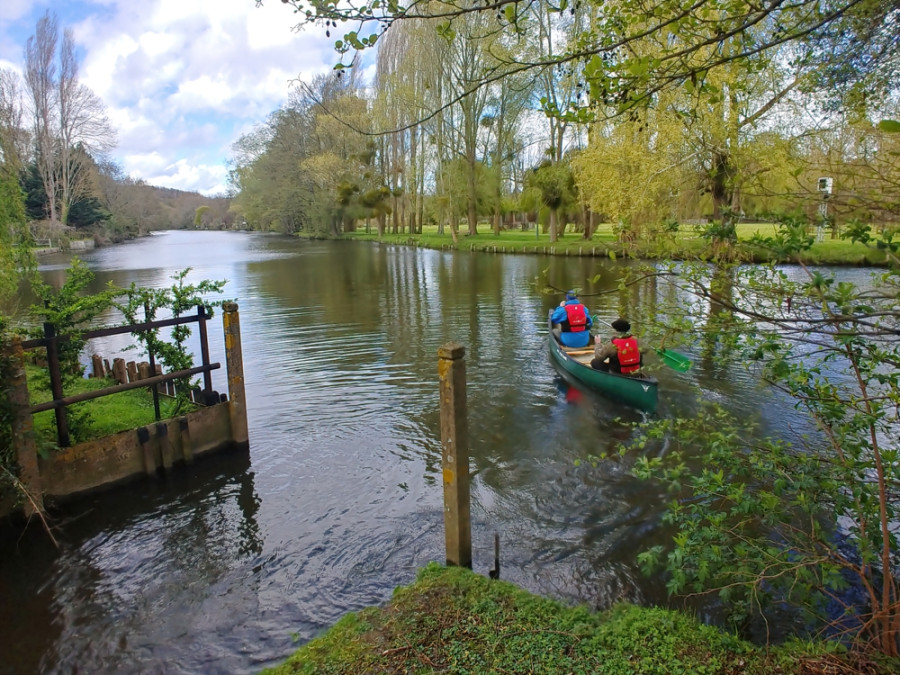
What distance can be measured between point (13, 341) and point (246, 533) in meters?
3.08

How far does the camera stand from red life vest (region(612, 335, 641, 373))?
33.2 feet

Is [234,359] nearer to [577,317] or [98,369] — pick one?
[98,369]

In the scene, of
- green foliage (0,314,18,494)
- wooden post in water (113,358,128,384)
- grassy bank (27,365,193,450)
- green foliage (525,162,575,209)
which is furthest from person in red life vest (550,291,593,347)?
green foliage (525,162,575,209)

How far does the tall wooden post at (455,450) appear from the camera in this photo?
5027 millimetres

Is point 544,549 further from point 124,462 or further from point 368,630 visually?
point 124,462

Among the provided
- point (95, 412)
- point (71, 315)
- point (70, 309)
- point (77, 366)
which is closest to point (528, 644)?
point (70, 309)

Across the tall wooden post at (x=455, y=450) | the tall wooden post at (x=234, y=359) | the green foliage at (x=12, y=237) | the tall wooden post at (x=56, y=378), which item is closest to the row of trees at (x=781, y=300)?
the tall wooden post at (x=455, y=450)

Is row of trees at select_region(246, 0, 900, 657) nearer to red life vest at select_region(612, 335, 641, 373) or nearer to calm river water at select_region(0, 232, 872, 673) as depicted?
calm river water at select_region(0, 232, 872, 673)

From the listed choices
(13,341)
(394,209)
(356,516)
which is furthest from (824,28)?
(394,209)

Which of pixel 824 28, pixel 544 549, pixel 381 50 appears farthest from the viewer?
pixel 381 50

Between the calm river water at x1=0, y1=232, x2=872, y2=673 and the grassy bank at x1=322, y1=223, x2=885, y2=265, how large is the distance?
138cm

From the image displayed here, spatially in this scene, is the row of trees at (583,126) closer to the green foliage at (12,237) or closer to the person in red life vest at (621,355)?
the person in red life vest at (621,355)

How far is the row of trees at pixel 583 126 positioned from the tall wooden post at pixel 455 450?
1750mm

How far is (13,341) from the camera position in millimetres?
6105
